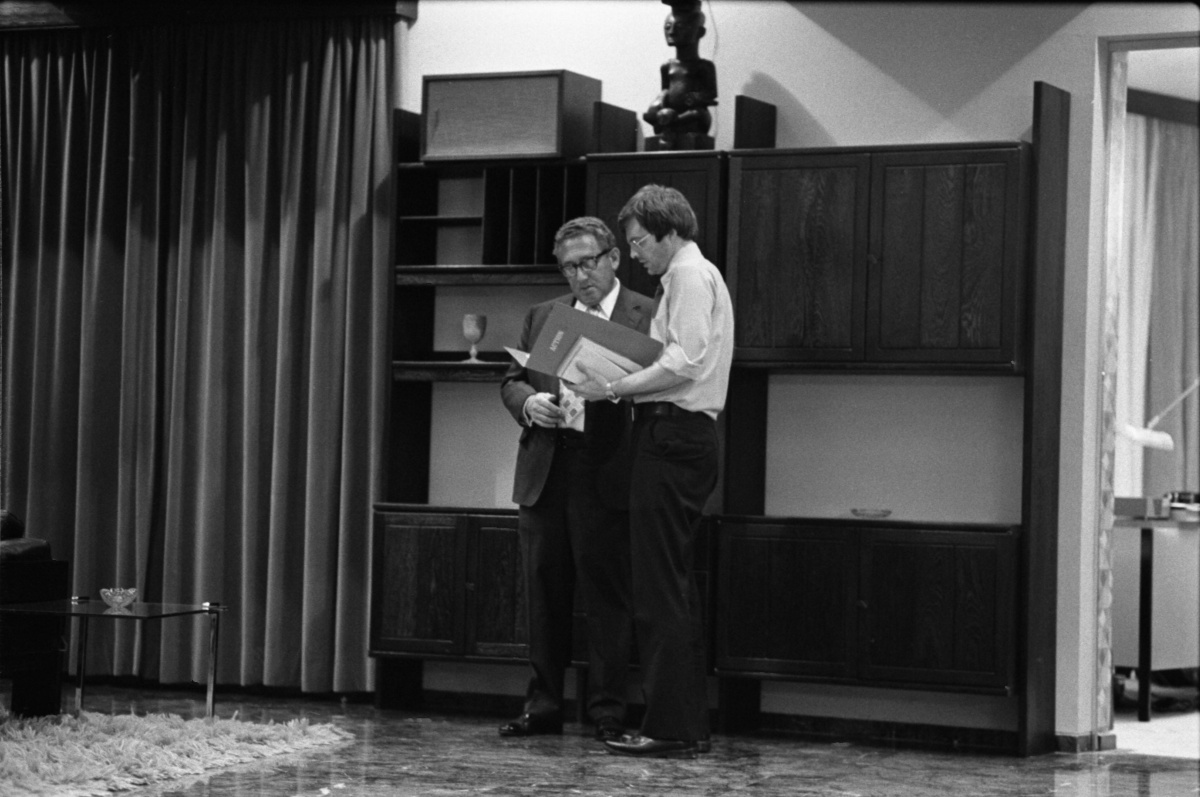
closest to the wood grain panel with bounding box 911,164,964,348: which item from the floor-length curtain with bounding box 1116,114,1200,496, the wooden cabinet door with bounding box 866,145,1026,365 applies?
the wooden cabinet door with bounding box 866,145,1026,365

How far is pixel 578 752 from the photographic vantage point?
169 inches

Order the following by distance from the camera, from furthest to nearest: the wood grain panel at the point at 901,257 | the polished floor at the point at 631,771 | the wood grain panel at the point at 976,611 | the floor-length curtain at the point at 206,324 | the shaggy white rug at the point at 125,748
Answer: the floor-length curtain at the point at 206,324 → the wood grain panel at the point at 901,257 → the wood grain panel at the point at 976,611 → the polished floor at the point at 631,771 → the shaggy white rug at the point at 125,748

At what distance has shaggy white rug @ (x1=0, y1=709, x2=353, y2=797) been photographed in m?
3.49

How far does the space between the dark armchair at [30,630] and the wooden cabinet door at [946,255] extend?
2519 mm

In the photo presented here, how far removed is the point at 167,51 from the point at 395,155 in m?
1.17

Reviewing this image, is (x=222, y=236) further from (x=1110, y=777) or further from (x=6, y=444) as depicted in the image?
(x=1110, y=777)

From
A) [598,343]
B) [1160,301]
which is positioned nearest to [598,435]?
[598,343]

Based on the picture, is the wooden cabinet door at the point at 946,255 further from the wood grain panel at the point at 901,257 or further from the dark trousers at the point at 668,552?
the dark trousers at the point at 668,552

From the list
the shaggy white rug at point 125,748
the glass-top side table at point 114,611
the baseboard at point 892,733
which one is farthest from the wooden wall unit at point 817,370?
the glass-top side table at point 114,611

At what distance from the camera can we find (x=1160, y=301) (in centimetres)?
737

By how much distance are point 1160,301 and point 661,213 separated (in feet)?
13.4

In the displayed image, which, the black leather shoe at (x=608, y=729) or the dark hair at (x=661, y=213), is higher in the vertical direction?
the dark hair at (x=661, y=213)

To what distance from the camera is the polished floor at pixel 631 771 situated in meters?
3.64

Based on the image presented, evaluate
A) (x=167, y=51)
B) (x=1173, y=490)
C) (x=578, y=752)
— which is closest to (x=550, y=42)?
(x=167, y=51)
